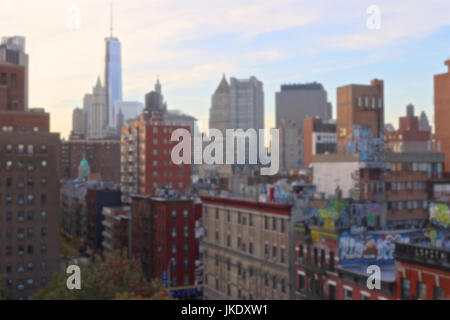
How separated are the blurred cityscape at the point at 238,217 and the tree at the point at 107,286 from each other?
7.0 inches

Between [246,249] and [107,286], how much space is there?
18890 millimetres

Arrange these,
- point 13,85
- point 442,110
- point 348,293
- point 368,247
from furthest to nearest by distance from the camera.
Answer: point 13,85
point 442,110
point 368,247
point 348,293

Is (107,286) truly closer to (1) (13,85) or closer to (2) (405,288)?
(2) (405,288)

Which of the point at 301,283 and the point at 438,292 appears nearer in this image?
the point at 438,292

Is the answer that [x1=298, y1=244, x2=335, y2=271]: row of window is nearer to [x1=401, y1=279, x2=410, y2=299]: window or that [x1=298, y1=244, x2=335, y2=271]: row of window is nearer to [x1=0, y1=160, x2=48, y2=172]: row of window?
[x1=401, y1=279, x2=410, y2=299]: window

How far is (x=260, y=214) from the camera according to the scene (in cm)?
6650

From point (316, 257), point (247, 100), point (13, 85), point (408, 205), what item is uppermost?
point (13, 85)

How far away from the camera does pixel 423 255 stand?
129 feet

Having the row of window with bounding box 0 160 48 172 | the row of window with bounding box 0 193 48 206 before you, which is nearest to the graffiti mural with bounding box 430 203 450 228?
the row of window with bounding box 0 193 48 206

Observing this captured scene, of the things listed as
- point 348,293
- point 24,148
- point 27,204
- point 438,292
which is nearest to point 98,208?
point 27,204

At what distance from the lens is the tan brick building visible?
6191 centimetres
